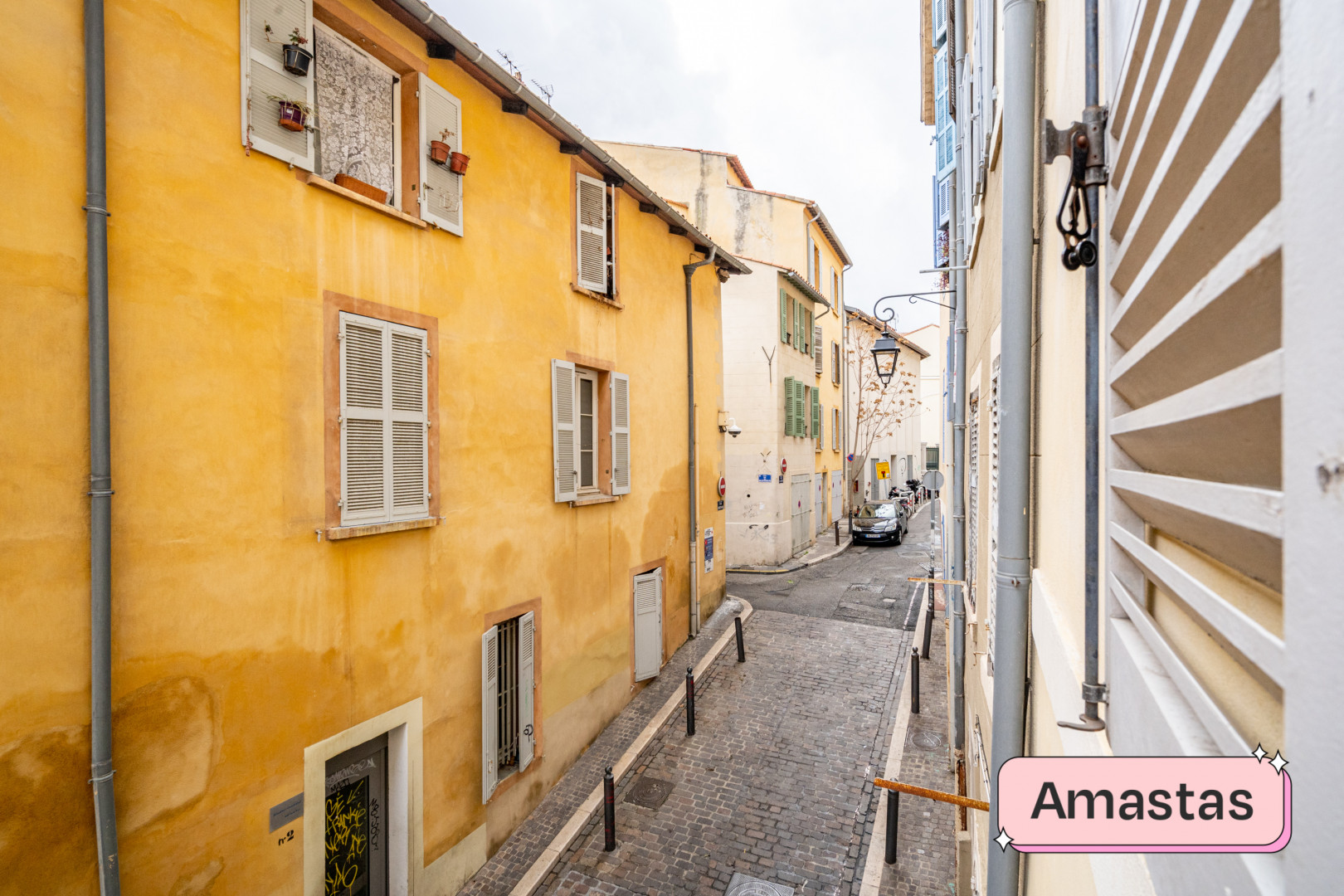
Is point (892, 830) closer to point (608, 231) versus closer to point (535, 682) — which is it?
point (535, 682)

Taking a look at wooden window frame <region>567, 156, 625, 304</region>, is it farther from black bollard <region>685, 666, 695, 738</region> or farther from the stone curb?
the stone curb

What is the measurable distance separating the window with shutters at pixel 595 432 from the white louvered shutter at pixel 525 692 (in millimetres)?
1687

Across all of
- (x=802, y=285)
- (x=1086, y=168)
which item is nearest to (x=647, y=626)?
(x=1086, y=168)

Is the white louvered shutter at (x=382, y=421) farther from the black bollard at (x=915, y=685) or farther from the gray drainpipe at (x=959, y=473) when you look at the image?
the black bollard at (x=915, y=685)

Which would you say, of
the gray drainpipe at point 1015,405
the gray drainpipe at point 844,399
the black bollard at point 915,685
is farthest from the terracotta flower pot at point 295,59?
the gray drainpipe at point 844,399

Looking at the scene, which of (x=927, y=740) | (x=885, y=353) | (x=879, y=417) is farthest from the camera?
(x=879, y=417)

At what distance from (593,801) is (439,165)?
23.6 feet

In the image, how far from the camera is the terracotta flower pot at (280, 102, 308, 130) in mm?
4969

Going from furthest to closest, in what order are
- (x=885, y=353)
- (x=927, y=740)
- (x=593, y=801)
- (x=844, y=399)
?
(x=844, y=399)
(x=885, y=353)
(x=927, y=740)
(x=593, y=801)

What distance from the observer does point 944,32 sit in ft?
33.2

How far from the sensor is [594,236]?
908 cm

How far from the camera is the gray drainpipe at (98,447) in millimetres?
3920

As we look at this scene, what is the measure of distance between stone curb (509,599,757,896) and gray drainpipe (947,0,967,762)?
3.95 m

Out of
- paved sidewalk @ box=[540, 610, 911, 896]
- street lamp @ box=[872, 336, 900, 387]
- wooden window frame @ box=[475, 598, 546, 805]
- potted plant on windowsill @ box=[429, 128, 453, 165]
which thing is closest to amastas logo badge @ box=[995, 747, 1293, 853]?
paved sidewalk @ box=[540, 610, 911, 896]
